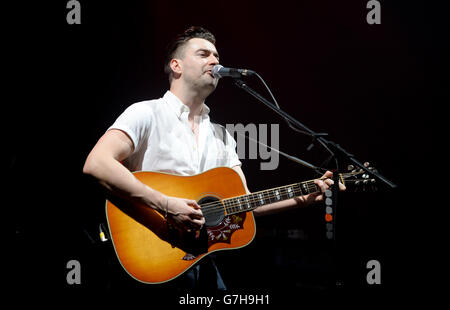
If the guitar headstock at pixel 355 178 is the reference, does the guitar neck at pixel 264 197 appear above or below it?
below

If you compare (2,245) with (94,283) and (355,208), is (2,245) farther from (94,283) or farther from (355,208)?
(355,208)

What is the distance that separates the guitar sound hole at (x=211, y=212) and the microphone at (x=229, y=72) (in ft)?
2.33

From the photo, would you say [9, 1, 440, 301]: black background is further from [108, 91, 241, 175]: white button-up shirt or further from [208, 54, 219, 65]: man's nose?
[208, 54, 219, 65]: man's nose

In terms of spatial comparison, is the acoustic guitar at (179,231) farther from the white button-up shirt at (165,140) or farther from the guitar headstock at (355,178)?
the white button-up shirt at (165,140)

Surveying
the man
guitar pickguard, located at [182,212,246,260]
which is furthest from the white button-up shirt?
guitar pickguard, located at [182,212,246,260]

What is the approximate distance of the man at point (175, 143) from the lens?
69.6 inches

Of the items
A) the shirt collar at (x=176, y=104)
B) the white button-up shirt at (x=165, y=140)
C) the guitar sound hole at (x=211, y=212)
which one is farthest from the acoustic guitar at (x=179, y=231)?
the shirt collar at (x=176, y=104)

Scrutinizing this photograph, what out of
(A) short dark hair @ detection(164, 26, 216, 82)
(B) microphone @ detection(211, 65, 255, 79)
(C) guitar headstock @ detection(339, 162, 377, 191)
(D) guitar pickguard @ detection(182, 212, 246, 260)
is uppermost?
→ (A) short dark hair @ detection(164, 26, 216, 82)

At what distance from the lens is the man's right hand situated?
1.82 m

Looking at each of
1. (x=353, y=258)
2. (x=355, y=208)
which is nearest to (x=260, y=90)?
(x=355, y=208)

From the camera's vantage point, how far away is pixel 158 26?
131 inches

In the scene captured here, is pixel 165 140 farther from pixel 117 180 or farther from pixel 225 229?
pixel 225 229
